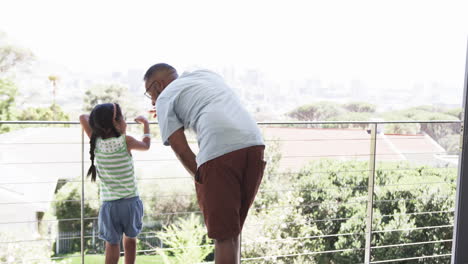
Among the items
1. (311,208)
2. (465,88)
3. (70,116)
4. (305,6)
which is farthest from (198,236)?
(305,6)

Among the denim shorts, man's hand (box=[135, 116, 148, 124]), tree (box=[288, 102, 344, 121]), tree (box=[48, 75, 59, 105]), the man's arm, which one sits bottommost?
the denim shorts

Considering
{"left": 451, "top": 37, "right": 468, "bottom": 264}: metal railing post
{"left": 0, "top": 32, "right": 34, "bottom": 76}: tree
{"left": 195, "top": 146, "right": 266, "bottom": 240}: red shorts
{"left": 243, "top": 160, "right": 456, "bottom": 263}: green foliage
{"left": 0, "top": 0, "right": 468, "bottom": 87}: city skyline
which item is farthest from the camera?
{"left": 0, "top": 0, "right": 468, "bottom": 87}: city skyline

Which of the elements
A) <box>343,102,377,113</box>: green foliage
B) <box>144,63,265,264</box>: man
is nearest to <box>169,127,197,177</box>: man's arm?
<box>144,63,265,264</box>: man

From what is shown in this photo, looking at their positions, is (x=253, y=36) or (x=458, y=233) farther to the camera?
(x=253, y=36)

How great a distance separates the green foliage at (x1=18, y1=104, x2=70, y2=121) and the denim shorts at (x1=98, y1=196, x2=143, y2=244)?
9.53 m

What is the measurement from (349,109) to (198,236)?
6171mm

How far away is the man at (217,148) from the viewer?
1394mm

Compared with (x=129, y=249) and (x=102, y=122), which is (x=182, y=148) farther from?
(x=129, y=249)

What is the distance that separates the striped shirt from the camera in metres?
2.03

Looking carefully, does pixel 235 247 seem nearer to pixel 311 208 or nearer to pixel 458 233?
pixel 458 233

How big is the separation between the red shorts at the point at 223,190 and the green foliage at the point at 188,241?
574cm

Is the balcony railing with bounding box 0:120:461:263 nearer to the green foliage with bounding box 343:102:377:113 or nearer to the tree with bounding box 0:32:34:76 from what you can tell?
the green foliage with bounding box 343:102:377:113

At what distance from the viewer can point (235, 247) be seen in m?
1.46

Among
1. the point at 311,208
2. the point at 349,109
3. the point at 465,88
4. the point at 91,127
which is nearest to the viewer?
the point at 465,88
